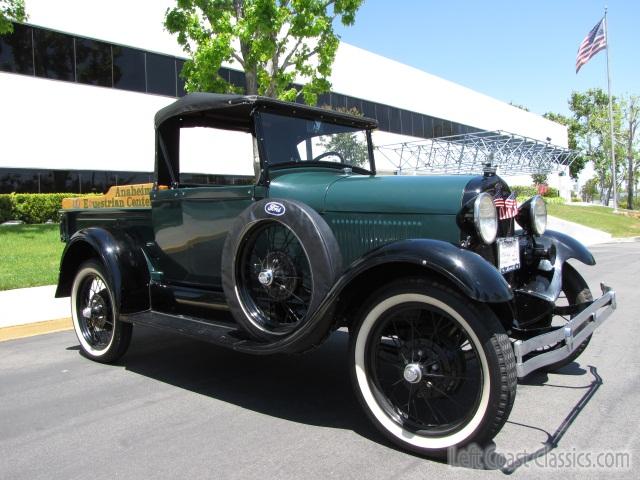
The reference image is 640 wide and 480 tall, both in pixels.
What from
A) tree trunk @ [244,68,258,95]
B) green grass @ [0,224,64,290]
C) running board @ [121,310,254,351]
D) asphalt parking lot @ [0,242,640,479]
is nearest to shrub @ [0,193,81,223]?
green grass @ [0,224,64,290]

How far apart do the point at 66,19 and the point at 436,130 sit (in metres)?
22.4

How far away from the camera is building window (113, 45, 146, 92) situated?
16469mm

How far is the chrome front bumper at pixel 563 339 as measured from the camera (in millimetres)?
2658

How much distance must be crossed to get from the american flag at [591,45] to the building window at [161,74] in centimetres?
1912

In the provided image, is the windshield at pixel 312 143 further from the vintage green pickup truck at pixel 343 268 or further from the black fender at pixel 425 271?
the black fender at pixel 425 271

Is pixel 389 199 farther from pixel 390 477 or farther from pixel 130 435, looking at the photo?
pixel 130 435

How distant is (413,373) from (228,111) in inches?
93.6

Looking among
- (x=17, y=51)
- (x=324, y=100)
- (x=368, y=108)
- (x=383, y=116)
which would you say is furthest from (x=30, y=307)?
Answer: (x=383, y=116)

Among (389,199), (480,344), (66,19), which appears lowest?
(480,344)

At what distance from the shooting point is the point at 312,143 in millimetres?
4262

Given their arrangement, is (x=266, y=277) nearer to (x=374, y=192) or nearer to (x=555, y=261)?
(x=374, y=192)

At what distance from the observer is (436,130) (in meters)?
32.7

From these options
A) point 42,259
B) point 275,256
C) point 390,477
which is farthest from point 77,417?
point 42,259

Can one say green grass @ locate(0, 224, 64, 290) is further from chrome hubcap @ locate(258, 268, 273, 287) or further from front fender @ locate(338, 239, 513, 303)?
front fender @ locate(338, 239, 513, 303)
